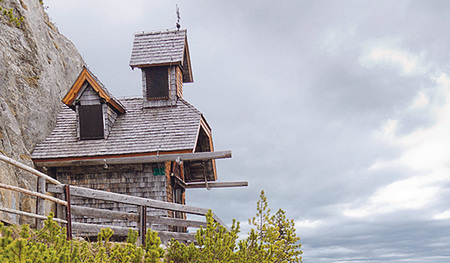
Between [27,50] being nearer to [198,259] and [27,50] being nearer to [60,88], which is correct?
[60,88]

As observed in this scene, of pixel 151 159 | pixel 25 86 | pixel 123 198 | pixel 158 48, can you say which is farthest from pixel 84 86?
pixel 123 198

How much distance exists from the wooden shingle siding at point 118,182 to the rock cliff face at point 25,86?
1541 millimetres

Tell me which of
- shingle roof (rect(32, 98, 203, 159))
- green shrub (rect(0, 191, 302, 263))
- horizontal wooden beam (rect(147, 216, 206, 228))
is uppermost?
shingle roof (rect(32, 98, 203, 159))

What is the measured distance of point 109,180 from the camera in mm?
16469

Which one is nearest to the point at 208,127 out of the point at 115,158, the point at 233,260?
the point at 115,158

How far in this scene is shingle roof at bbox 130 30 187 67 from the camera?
19547 millimetres

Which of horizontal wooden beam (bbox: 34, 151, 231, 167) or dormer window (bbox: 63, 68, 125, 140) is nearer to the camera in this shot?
horizontal wooden beam (bbox: 34, 151, 231, 167)

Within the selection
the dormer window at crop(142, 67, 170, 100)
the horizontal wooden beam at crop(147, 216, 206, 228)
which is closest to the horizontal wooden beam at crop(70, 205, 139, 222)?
the horizontal wooden beam at crop(147, 216, 206, 228)

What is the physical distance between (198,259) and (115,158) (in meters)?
8.60

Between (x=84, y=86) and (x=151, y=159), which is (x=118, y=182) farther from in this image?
(x=84, y=86)

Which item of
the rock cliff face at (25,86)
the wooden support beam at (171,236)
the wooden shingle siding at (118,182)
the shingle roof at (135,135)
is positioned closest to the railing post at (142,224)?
the wooden support beam at (171,236)

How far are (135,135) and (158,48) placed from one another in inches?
191

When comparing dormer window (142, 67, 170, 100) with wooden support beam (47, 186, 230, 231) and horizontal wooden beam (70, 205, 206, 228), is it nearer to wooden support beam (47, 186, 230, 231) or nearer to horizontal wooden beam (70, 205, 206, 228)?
wooden support beam (47, 186, 230, 231)

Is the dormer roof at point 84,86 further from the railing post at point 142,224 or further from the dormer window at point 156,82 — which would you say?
the railing post at point 142,224
